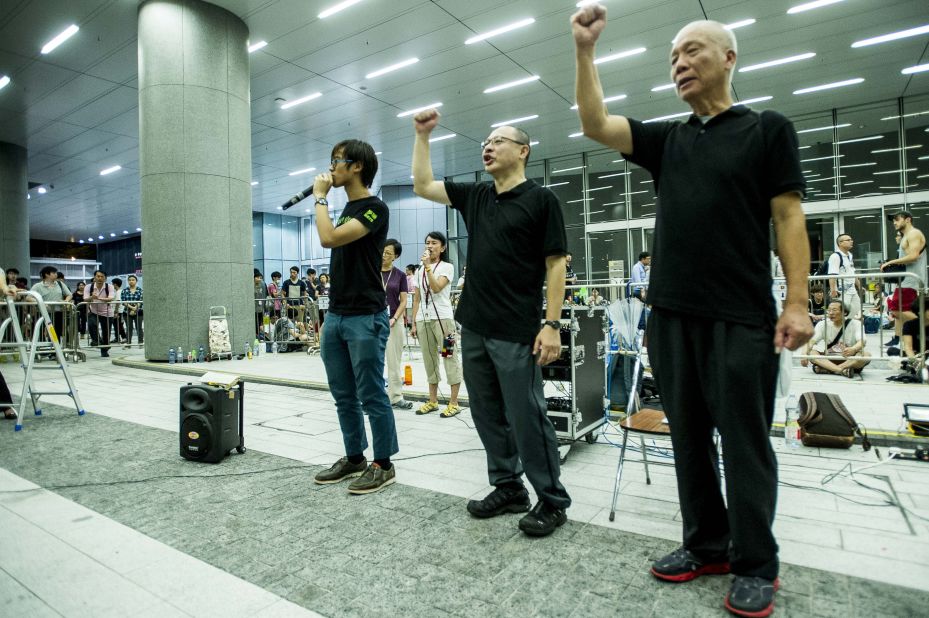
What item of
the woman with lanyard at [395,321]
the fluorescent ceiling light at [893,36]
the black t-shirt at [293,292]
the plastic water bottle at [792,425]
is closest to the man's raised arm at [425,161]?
the woman with lanyard at [395,321]

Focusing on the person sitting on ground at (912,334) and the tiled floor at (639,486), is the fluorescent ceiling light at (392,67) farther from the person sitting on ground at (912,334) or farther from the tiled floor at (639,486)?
the person sitting on ground at (912,334)

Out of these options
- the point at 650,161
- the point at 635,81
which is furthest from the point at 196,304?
the point at 635,81

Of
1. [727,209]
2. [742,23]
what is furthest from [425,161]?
[742,23]

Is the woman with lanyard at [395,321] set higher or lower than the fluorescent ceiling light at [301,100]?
lower

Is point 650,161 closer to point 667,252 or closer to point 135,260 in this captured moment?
point 667,252

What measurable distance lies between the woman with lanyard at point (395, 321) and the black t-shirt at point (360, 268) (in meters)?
2.25

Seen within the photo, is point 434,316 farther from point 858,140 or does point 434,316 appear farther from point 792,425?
point 858,140

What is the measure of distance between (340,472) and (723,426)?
227 cm

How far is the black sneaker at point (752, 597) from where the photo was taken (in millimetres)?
1789

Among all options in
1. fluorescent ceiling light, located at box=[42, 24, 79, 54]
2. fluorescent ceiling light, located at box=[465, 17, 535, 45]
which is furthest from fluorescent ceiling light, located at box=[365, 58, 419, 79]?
fluorescent ceiling light, located at box=[42, 24, 79, 54]

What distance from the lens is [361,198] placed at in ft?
10.7

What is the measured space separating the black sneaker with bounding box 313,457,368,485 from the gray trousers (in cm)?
101

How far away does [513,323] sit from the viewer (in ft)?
8.48

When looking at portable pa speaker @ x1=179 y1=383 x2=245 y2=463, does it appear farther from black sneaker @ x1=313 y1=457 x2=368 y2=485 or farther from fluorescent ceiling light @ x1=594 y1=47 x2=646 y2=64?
fluorescent ceiling light @ x1=594 y1=47 x2=646 y2=64
